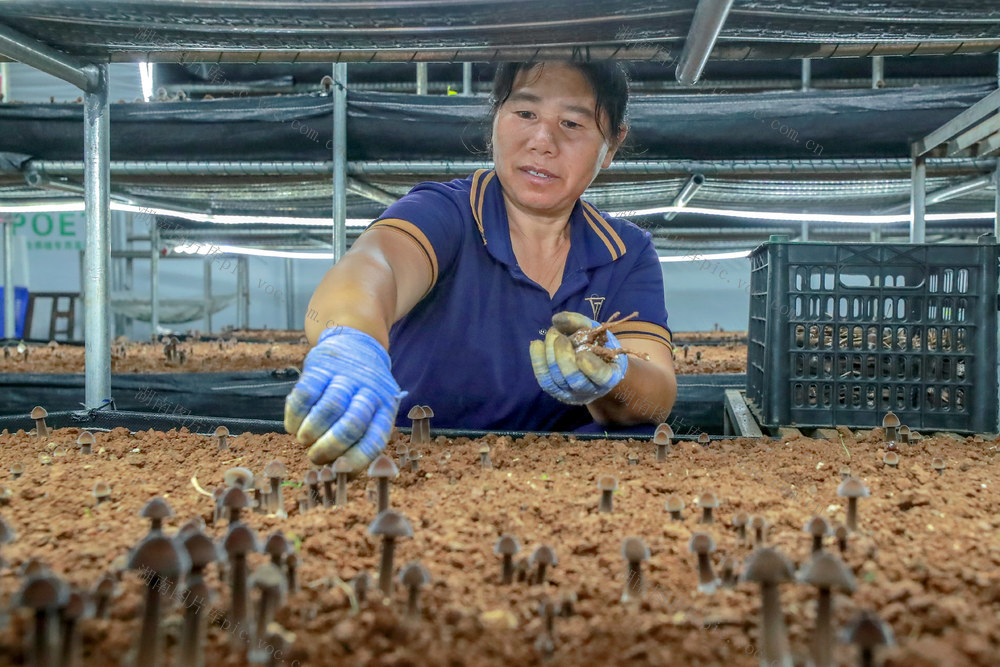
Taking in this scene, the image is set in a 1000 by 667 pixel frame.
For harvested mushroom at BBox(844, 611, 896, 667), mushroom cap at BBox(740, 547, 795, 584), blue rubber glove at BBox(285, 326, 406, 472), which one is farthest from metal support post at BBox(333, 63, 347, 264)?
harvested mushroom at BBox(844, 611, 896, 667)

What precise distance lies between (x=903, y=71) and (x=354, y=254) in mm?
6002

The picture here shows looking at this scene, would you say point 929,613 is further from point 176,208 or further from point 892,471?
point 176,208

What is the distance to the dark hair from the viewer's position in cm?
201

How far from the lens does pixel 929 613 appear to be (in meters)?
0.80

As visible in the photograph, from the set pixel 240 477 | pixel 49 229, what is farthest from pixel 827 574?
pixel 49 229

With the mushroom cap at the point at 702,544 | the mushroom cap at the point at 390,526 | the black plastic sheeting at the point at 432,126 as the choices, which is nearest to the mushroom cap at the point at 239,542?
the mushroom cap at the point at 390,526

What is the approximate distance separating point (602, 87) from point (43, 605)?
1.89m

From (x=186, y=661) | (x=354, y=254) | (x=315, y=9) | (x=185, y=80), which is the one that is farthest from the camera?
(x=185, y=80)

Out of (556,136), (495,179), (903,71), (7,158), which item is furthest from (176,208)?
(903,71)

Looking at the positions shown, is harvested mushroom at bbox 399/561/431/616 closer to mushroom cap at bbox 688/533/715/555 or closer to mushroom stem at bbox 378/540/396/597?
mushroom stem at bbox 378/540/396/597

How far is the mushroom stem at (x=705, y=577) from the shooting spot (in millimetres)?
897

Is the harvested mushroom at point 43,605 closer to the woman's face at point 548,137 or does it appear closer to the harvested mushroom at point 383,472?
the harvested mushroom at point 383,472

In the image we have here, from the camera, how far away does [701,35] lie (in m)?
1.31

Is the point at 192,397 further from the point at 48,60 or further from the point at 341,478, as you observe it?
the point at 341,478
